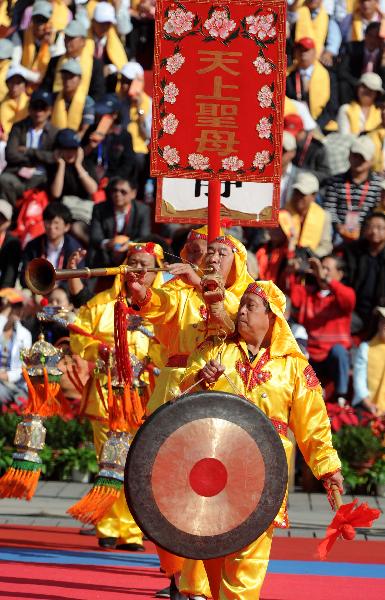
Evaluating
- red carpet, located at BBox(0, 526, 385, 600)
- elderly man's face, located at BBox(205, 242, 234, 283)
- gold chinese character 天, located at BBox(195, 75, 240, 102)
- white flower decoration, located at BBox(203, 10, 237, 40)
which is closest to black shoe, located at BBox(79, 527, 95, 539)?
red carpet, located at BBox(0, 526, 385, 600)

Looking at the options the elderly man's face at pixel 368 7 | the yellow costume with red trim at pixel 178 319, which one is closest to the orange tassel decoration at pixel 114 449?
the yellow costume with red trim at pixel 178 319

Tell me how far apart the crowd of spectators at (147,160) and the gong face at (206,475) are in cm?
508

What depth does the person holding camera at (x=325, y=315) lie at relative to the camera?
13500 millimetres

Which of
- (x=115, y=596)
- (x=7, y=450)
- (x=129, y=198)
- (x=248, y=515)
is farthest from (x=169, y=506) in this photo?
(x=129, y=198)

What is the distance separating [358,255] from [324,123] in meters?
2.26

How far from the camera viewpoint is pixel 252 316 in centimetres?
738

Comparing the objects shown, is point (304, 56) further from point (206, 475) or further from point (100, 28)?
point (206, 475)

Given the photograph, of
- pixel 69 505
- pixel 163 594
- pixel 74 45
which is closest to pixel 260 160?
pixel 163 594

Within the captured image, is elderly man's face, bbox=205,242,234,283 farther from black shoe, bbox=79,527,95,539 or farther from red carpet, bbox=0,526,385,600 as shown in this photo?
black shoe, bbox=79,527,95,539

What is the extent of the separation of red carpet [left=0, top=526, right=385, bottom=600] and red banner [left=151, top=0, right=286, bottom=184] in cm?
237

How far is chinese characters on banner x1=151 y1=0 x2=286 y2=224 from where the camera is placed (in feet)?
26.9

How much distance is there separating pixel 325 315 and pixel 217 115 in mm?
5586

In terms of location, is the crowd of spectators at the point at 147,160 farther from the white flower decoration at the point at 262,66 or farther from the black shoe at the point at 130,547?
the white flower decoration at the point at 262,66

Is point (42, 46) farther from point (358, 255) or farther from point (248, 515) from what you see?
point (248, 515)
